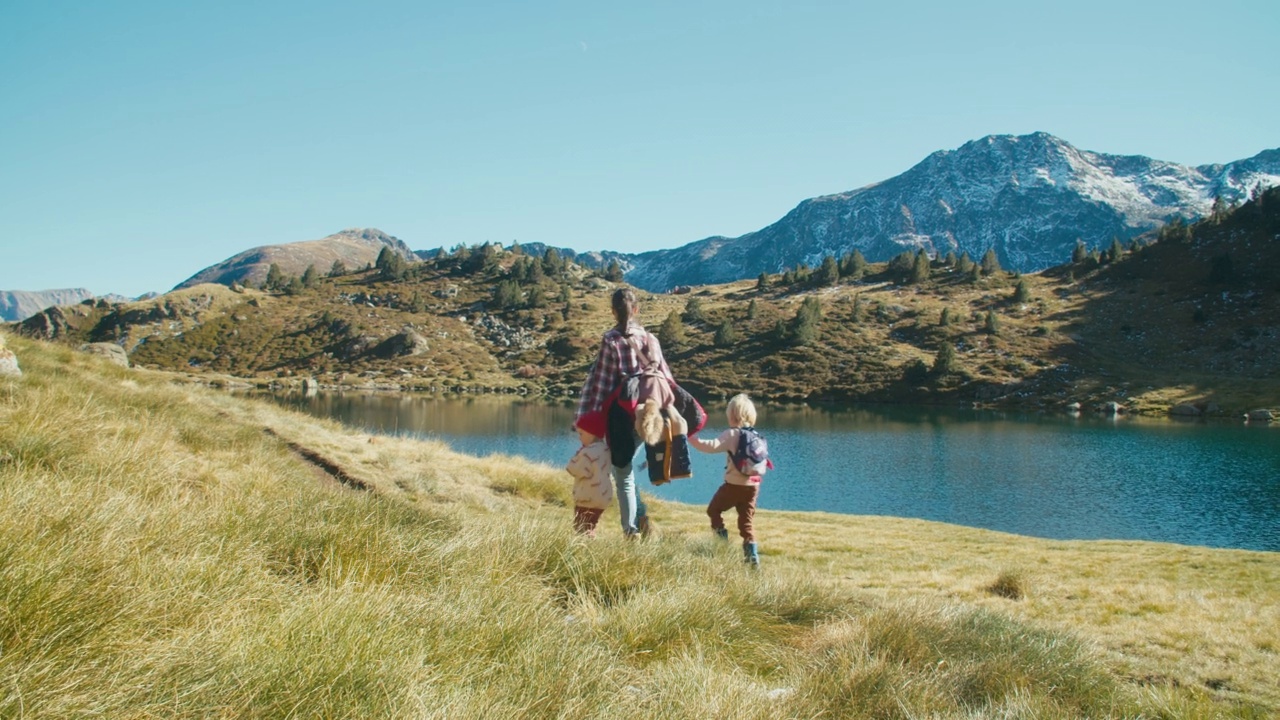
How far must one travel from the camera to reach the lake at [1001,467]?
23.0 meters

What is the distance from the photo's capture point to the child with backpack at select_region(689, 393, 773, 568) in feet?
23.5

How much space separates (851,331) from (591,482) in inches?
3426

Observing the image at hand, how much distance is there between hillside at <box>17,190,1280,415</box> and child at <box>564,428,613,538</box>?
69478 millimetres

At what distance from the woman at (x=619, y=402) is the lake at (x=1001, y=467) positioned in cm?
944

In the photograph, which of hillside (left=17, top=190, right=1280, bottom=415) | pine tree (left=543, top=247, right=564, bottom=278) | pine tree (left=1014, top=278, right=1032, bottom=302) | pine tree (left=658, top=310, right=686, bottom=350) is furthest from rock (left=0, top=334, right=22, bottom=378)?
pine tree (left=543, top=247, right=564, bottom=278)

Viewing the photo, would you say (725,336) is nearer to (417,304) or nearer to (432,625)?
(417,304)

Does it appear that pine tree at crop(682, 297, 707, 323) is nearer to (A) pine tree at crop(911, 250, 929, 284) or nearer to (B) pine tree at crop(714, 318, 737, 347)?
(B) pine tree at crop(714, 318, 737, 347)

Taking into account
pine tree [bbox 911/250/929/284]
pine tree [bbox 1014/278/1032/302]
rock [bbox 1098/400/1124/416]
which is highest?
pine tree [bbox 911/250/929/284]

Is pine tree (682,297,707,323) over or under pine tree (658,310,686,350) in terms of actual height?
over

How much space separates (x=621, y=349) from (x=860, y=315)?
90585 mm

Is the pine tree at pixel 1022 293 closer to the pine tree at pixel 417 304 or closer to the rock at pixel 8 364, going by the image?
the pine tree at pixel 417 304

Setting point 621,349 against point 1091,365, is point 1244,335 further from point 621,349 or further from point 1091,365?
point 621,349

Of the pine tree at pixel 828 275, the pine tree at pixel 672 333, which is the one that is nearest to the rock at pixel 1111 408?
the pine tree at pixel 672 333

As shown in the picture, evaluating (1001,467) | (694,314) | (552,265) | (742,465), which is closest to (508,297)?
(552,265)
